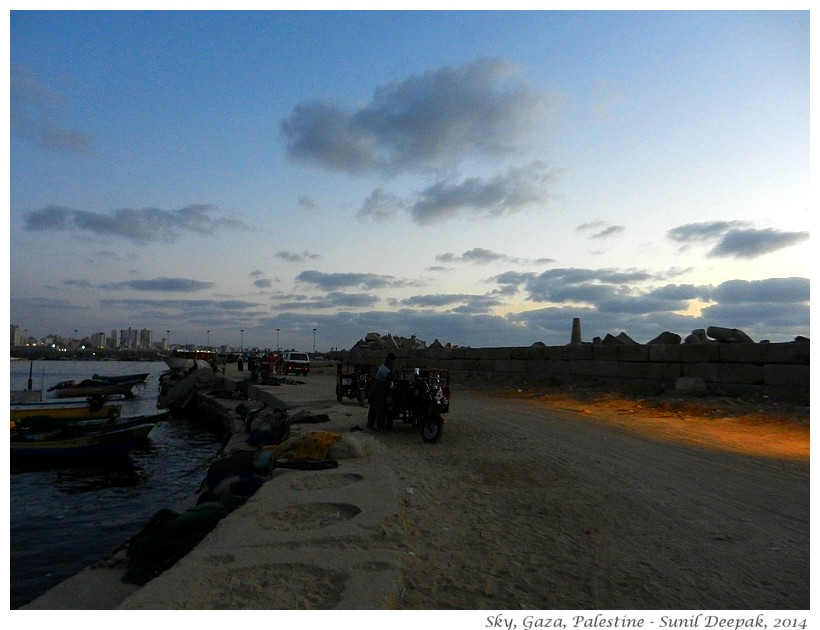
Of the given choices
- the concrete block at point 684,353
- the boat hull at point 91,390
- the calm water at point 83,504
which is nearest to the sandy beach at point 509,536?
the calm water at point 83,504

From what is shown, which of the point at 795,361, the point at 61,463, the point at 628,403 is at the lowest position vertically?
the point at 61,463

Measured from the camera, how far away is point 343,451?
26.6 feet

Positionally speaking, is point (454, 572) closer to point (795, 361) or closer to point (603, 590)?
point (603, 590)

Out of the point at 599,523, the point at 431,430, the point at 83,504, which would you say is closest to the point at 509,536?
the point at 599,523

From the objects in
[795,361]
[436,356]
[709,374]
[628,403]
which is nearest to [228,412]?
[436,356]

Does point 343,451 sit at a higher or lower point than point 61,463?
higher

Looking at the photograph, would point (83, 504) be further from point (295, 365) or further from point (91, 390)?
point (91, 390)

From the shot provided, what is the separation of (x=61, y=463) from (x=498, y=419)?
38.5ft

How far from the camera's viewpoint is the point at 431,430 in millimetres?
9930

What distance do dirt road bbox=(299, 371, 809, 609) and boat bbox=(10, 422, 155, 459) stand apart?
902cm

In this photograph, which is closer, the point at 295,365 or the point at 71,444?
the point at 71,444

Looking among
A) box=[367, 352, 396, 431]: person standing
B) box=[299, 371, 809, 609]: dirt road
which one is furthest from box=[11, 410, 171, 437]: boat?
box=[299, 371, 809, 609]: dirt road

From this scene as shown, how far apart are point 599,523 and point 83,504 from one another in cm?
1089

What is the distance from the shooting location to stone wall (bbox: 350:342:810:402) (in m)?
14.4
